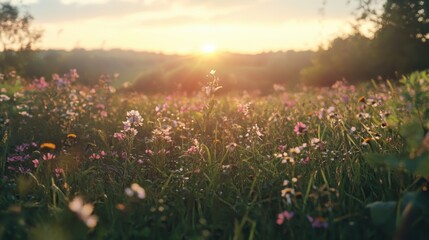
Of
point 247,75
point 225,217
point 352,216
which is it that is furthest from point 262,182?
point 247,75

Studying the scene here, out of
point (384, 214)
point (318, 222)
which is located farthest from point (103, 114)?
point (384, 214)

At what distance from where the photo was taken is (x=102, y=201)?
3232 mm

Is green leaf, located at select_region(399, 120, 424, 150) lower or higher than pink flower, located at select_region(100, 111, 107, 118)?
higher

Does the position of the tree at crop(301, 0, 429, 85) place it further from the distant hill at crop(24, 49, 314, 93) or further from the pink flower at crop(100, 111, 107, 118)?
the pink flower at crop(100, 111, 107, 118)

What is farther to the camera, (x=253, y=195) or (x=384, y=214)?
(x=253, y=195)

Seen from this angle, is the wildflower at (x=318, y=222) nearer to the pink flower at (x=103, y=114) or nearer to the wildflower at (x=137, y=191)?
the wildflower at (x=137, y=191)

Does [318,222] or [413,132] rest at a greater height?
[413,132]

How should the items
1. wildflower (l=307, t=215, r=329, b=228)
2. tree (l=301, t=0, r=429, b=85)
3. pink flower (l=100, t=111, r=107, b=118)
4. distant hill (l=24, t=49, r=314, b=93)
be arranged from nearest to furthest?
wildflower (l=307, t=215, r=329, b=228), pink flower (l=100, t=111, r=107, b=118), tree (l=301, t=0, r=429, b=85), distant hill (l=24, t=49, r=314, b=93)

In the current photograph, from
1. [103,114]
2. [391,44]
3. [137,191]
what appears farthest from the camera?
[391,44]

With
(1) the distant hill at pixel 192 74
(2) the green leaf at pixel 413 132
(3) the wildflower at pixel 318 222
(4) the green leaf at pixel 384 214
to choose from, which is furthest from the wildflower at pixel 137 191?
(1) the distant hill at pixel 192 74

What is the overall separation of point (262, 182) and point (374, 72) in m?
21.8

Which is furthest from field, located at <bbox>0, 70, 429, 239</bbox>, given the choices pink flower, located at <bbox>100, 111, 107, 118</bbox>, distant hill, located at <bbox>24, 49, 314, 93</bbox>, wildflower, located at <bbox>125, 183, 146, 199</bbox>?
distant hill, located at <bbox>24, 49, 314, 93</bbox>

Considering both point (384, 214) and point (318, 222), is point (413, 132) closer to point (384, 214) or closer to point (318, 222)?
point (384, 214)

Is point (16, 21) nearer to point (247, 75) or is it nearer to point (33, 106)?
point (247, 75)
